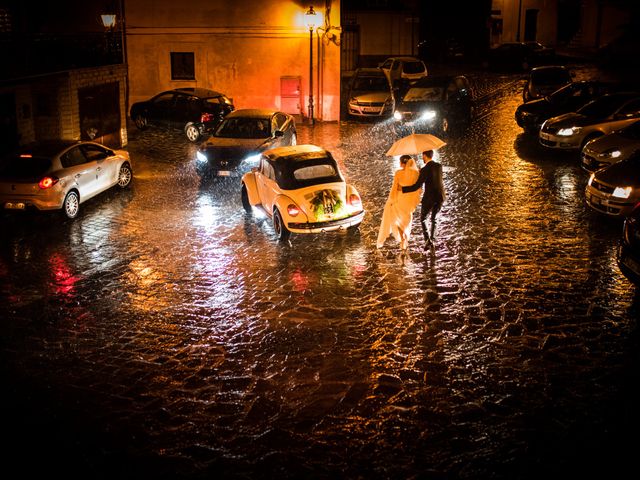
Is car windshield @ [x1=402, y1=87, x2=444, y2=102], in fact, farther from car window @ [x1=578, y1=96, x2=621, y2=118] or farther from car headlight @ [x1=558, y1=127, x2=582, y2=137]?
car headlight @ [x1=558, y1=127, x2=582, y2=137]

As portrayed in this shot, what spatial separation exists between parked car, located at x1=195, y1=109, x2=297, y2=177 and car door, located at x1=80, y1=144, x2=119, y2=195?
7.52ft

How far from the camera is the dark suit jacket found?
11.8m

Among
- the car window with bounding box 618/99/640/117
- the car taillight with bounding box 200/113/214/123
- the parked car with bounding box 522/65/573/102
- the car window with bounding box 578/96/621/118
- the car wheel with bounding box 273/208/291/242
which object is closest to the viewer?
the car wheel with bounding box 273/208/291/242

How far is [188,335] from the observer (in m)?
9.21

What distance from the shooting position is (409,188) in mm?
11781

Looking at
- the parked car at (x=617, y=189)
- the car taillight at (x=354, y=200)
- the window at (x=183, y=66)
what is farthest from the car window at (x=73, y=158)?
the window at (x=183, y=66)

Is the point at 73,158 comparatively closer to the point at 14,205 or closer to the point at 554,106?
the point at 14,205

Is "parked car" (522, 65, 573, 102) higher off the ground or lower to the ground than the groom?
higher

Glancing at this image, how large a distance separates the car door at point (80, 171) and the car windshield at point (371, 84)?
14.6 m

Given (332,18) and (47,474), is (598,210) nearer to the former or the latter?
(47,474)

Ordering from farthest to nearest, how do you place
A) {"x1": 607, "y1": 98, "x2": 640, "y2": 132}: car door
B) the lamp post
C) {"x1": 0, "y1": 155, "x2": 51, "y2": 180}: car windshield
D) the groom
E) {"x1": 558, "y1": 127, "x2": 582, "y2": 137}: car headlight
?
the lamp post
{"x1": 558, "y1": 127, "x2": 582, "y2": 137}: car headlight
{"x1": 607, "y1": 98, "x2": 640, "y2": 132}: car door
{"x1": 0, "y1": 155, "x2": 51, "y2": 180}: car windshield
the groom

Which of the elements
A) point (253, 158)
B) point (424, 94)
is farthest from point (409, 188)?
point (424, 94)

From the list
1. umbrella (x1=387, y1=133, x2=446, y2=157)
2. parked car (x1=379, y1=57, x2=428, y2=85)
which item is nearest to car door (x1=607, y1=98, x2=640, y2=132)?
umbrella (x1=387, y1=133, x2=446, y2=157)

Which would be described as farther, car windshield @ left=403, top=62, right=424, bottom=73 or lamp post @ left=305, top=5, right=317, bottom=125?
car windshield @ left=403, top=62, right=424, bottom=73
